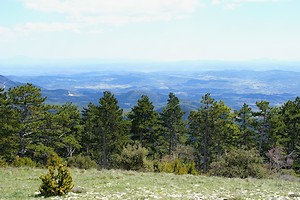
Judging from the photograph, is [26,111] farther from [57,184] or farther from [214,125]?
[57,184]

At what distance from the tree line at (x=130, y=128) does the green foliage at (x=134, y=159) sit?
8369 millimetres

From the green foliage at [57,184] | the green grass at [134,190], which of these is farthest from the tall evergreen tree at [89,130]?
the green foliage at [57,184]

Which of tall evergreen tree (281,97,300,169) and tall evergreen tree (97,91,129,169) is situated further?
tall evergreen tree (97,91,129,169)

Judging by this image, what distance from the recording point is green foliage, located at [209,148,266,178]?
1118 inches

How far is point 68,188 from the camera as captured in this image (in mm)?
14484

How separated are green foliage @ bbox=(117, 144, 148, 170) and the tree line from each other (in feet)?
27.5

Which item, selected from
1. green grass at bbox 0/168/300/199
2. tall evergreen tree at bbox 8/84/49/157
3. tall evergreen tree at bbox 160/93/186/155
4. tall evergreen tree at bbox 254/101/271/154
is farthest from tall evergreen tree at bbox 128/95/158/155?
green grass at bbox 0/168/300/199

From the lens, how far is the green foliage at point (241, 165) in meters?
28.4

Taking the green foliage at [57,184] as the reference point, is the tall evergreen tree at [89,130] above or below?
below

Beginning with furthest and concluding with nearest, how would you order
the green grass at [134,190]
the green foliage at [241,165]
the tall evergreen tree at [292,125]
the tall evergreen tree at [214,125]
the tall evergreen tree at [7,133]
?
1. the tall evergreen tree at [214,125]
2. the tall evergreen tree at [292,125]
3. the tall evergreen tree at [7,133]
4. the green foliage at [241,165]
5. the green grass at [134,190]

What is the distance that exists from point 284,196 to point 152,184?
698 centimetres

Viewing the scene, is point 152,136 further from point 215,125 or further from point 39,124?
point 39,124

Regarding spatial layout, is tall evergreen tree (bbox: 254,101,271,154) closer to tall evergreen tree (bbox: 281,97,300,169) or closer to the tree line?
the tree line

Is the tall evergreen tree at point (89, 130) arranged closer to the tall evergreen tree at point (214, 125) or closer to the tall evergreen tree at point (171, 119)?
the tall evergreen tree at point (171, 119)
